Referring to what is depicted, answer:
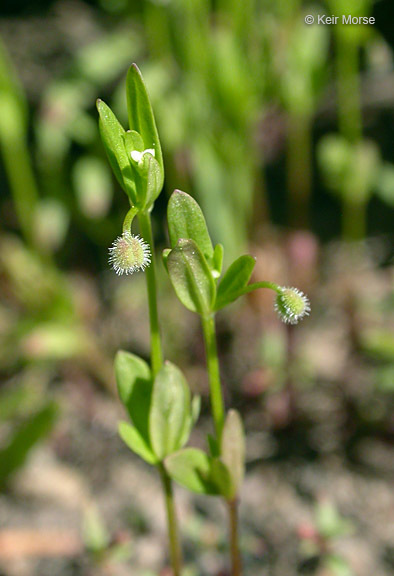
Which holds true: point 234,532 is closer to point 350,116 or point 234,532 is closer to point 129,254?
point 129,254

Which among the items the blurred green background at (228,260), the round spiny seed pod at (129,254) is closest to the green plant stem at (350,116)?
the blurred green background at (228,260)

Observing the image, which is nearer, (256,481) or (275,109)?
(256,481)

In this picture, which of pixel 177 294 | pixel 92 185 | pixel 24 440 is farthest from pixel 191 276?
pixel 92 185

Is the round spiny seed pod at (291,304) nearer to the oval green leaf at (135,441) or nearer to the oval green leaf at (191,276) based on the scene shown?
the oval green leaf at (191,276)

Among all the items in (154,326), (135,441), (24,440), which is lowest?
(24,440)

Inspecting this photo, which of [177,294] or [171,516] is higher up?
[177,294]

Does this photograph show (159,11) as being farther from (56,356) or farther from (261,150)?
(56,356)

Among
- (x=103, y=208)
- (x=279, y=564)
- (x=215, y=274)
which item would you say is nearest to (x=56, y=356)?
(x=103, y=208)
